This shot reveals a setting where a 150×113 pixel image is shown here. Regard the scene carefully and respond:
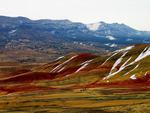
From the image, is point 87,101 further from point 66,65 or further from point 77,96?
point 66,65

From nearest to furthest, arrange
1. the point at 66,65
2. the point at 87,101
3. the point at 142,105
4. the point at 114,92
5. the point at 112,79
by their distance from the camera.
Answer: the point at 142,105 → the point at 87,101 → the point at 114,92 → the point at 112,79 → the point at 66,65

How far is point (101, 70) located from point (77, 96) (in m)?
59.5

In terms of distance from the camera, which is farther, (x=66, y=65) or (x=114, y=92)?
(x=66, y=65)

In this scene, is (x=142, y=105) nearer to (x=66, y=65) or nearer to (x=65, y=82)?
(x=65, y=82)

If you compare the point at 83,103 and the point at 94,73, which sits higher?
the point at 94,73

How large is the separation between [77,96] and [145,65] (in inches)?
2282

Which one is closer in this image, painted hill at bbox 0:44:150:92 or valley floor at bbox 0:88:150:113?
valley floor at bbox 0:88:150:113

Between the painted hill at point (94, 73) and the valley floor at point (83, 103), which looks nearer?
the valley floor at point (83, 103)

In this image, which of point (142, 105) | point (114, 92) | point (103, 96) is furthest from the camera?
point (114, 92)

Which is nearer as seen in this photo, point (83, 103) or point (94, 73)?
point (83, 103)

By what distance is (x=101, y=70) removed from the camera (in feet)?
518

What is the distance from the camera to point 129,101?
8544 centimetres

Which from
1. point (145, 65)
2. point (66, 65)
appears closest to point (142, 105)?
point (145, 65)

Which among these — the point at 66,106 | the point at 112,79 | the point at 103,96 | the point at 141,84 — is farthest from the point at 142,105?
the point at 112,79
